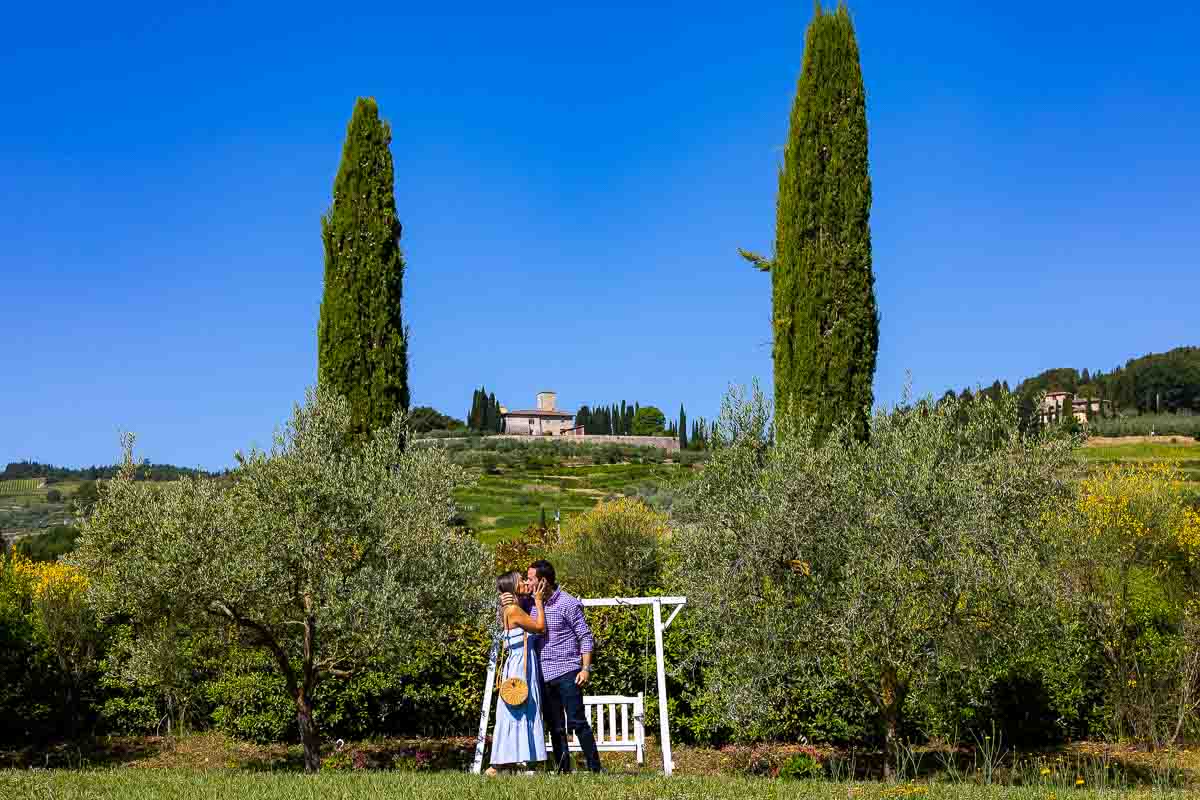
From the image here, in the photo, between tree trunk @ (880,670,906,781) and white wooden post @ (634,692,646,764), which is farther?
white wooden post @ (634,692,646,764)

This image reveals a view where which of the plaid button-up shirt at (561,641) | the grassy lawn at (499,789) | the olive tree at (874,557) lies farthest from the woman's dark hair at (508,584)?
the olive tree at (874,557)

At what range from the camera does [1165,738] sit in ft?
39.3

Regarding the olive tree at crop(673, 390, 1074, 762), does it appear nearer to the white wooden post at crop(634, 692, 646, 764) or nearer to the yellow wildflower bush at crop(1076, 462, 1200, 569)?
the white wooden post at crop(634, 692, 646, 764)

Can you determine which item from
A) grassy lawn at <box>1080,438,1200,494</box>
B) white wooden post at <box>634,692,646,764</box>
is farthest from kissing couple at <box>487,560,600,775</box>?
grassy lawn at <box>1080,438,1200,494</box>

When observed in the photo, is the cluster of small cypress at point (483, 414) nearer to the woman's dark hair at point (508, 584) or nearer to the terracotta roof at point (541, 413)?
the terracotta roof at point (541, 413)

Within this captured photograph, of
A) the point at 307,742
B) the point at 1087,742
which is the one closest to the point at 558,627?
the point at 307,742

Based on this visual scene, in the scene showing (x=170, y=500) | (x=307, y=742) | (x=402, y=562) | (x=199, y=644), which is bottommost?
(x=307, y=742)

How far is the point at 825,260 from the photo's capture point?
53.5 feet

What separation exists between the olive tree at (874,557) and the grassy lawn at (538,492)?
925 inches

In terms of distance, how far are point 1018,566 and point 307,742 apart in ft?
21.9

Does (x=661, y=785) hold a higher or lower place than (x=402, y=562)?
lower

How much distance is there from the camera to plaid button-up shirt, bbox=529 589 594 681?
8.62 meters

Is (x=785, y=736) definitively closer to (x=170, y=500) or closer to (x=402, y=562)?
(x=402, y=562)

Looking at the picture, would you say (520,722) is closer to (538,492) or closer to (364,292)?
(364,292)
